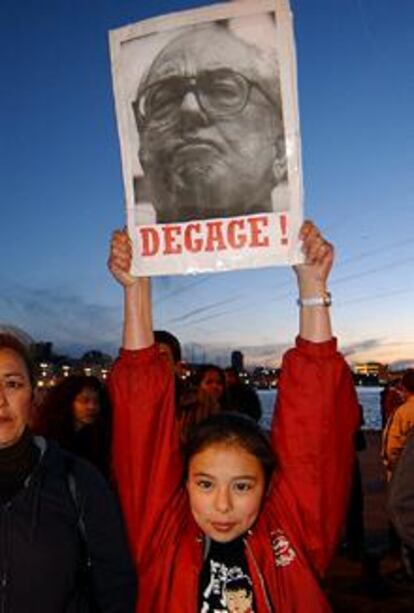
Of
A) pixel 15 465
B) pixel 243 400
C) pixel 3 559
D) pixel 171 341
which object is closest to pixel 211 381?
pixel 243 400

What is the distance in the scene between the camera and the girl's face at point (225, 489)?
2.43 m

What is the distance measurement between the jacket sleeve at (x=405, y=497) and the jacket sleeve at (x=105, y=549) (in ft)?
2.88

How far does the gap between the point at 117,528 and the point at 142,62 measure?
5.37 ft

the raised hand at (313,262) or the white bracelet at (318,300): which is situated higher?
the raised hand at (313,262)

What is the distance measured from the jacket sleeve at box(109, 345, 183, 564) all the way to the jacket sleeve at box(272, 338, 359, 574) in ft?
1.21

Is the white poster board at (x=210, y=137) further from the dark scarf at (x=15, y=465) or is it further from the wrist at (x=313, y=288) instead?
the dark scarf at (x=15, y=465)

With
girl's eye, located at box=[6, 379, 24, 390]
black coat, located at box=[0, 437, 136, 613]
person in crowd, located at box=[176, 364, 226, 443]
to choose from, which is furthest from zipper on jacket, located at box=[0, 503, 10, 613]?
person in crowd, located at box=[176, 364, 226, 443]

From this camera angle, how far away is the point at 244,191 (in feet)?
8.93

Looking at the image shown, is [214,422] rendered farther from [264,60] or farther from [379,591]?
[379,591]

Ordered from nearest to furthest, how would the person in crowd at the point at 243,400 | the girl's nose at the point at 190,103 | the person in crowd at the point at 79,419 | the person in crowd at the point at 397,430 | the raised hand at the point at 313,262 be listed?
the raised hand at the point at 313,262
the girl's nose at the point at 190,103
the person in crowd at the point at 79,419
the person in crowd at the point at 243,400
the person in crowd at the point at 397,430

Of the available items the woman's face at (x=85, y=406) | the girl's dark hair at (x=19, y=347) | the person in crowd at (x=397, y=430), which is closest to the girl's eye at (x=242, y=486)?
the girl's dark hair at (x=19, y=347)

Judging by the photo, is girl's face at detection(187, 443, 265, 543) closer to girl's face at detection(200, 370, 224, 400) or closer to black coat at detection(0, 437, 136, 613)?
black coat at detection(0, 437, 136, 613)

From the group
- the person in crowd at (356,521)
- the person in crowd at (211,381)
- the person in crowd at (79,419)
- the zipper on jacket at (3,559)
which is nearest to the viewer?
the zipper on jacket at (3,559)

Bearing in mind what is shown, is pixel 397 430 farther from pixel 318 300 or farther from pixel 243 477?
pixel 243 477
